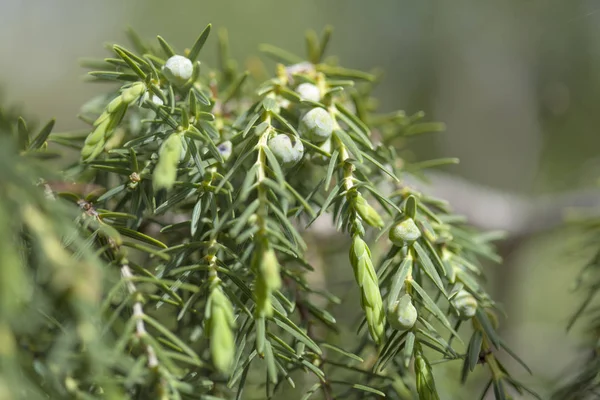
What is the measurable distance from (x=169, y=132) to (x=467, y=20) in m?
2.08

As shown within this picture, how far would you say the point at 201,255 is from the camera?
1.28ft

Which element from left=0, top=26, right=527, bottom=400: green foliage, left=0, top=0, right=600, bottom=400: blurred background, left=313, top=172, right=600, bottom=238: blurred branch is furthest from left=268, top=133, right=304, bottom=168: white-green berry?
left=313, top=172, right=600, bottom=238: blurred branch

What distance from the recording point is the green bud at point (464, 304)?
0.38 metres

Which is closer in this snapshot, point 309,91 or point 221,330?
point 221,330

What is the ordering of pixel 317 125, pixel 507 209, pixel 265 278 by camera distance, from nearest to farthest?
pixel 265 278, pixel 317 125, pixel 507 209

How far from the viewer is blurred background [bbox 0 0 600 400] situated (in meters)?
1.01

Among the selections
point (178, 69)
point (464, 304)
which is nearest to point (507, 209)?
point (464, 304)

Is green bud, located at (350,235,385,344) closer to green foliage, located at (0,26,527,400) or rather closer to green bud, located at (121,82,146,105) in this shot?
green foliage, located at (0,26,527,400)

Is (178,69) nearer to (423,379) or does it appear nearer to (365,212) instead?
(365,212)

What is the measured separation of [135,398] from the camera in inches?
12.3

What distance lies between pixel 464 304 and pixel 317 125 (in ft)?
0.55

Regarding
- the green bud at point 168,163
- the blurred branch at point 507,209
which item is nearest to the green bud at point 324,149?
the green bud at point 168,163

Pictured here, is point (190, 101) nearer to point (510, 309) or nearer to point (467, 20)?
point (510, 309)

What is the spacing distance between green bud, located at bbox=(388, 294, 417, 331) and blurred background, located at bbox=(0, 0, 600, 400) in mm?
312
